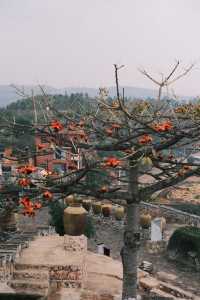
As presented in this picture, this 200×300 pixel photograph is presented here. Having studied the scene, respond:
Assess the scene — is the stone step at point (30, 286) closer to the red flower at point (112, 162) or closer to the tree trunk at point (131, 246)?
the tree trunk at point (131, 246)

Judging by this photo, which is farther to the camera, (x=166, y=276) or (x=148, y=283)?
(x=166, y=276)

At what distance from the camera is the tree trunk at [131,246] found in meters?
6.89

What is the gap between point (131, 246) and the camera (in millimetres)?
6906

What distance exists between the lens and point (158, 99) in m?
5.71

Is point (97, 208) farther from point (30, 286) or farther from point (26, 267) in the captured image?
point (30, 286)

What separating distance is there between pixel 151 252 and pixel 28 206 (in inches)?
560

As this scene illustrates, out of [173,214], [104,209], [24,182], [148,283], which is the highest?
[24,182]

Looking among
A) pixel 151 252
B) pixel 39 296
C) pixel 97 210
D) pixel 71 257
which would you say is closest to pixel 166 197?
pixel 97 210

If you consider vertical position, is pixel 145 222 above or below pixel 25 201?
below

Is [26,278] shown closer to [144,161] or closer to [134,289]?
[134,289]

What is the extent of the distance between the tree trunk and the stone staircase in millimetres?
4061

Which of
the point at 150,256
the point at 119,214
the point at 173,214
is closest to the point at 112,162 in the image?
the point at 150,256

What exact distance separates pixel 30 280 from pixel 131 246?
213 inches

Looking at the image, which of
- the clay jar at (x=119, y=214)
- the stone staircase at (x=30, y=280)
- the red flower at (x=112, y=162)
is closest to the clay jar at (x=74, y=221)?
the stone staircase at (x=30, y=280)
